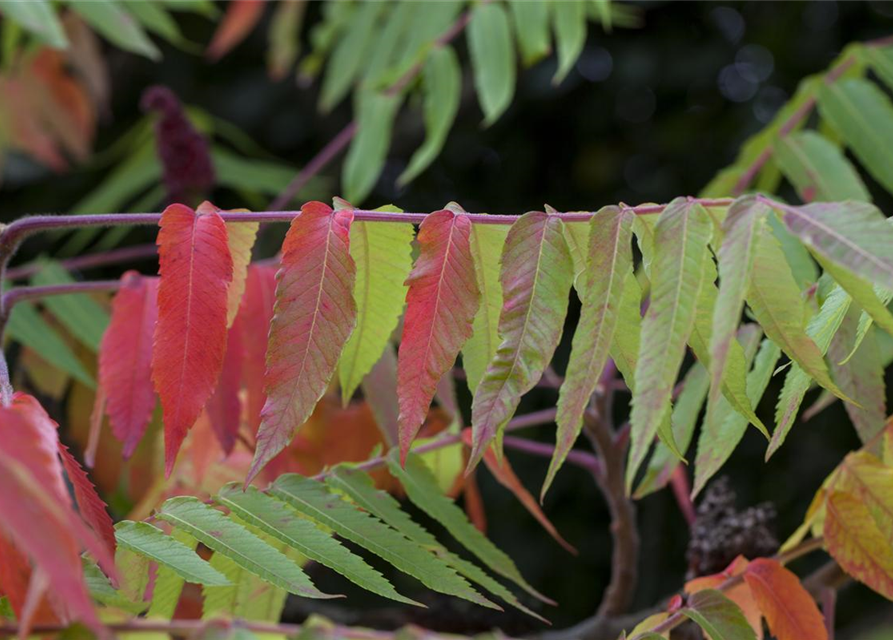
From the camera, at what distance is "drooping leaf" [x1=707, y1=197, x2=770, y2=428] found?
0.59m

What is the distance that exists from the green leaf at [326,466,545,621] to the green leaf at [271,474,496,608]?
49 mm

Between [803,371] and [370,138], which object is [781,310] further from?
[370,138]

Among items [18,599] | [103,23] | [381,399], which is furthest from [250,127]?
[18,599]

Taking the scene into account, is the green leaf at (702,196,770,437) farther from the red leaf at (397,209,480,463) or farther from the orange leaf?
the orange leaf

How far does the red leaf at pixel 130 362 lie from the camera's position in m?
1.01

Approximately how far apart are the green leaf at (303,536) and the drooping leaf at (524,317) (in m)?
0.11

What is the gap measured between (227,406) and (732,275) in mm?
562

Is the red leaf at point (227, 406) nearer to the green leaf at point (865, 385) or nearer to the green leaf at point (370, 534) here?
the green leaf at point (370, 534)

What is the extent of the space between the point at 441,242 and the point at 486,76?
875 millimetres

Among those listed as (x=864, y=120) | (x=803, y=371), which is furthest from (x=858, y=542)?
(x=864, y=120)

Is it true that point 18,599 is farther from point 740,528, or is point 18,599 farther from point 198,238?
point 740,528

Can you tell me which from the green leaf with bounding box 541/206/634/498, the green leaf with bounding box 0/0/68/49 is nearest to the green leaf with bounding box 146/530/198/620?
the green leaf with bounding box 541/206/634/498

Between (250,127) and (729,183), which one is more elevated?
(729,183)

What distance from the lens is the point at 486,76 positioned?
63.4 inches
